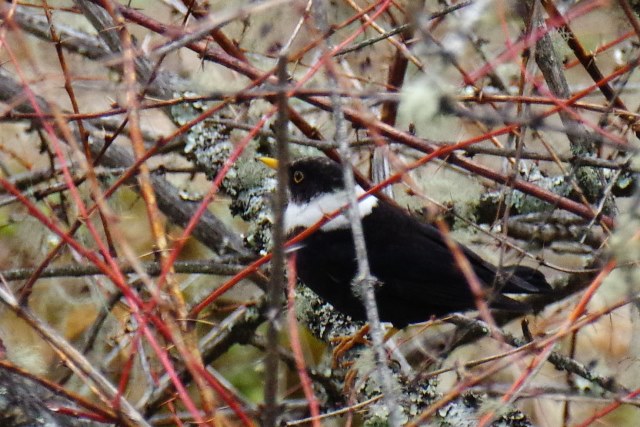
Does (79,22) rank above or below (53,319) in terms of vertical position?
above

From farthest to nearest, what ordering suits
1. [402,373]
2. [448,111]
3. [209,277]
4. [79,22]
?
[209,277]
[79,22]
[402,373]
[448,111]

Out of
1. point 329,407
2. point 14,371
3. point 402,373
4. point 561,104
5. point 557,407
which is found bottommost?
point 557,407

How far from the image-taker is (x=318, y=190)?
12.5 ft

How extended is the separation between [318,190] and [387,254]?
0.40m

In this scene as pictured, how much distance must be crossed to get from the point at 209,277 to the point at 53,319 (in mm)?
986

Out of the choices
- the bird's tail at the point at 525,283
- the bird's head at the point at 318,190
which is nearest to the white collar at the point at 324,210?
the bird's head at the point at 318,190

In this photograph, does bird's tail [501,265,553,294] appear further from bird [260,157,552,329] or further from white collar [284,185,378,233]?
white collar [284,185,378,233]

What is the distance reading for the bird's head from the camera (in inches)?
148

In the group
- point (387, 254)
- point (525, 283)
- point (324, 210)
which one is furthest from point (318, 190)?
point (525, 283)

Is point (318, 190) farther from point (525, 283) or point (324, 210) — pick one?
point (525, 283)

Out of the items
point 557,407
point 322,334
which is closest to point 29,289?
point 322,334

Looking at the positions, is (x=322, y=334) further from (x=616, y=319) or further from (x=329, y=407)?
(x=616, y=319)

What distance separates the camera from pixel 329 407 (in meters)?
3.61

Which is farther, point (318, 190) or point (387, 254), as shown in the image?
point (318, 190)
